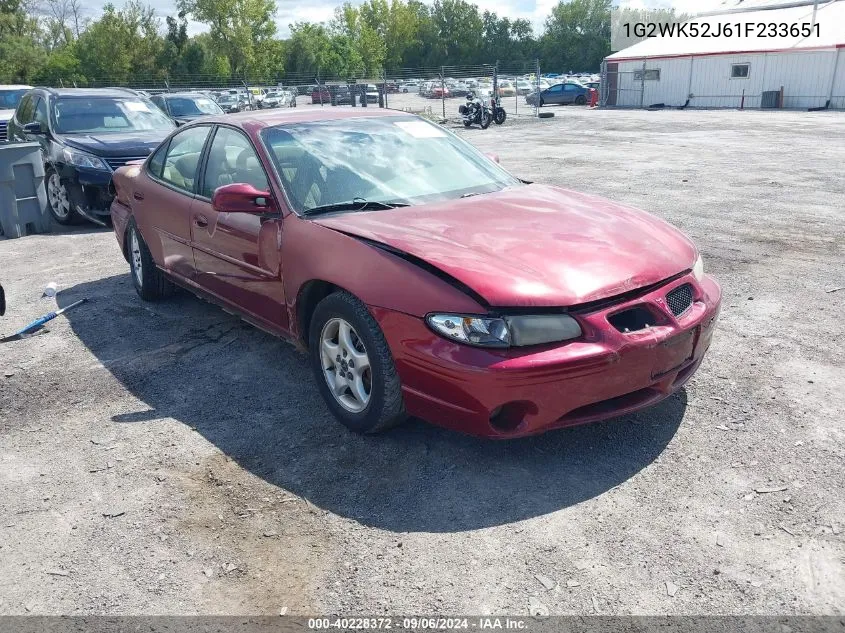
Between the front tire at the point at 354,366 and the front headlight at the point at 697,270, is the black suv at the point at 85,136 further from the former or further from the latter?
the front headlight at the point at 697,270

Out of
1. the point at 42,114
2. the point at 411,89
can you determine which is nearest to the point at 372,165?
the point at 42,114

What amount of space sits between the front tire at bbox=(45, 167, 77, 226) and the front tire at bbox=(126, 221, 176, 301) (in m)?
4.08

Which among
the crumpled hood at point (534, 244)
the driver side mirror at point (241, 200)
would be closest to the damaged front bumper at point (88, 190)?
the driver side mirror at point (241, 200)

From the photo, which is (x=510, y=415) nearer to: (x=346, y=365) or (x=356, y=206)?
(x=346, y=365)

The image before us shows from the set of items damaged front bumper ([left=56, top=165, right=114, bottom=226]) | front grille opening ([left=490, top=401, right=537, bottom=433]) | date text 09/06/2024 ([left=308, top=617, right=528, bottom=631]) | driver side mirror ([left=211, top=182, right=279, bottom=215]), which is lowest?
date text 09/06/2024 ([left=308, top=617, right=528, bottom=631])

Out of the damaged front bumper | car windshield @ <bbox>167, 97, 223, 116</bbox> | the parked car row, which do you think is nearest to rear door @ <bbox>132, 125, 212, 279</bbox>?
the damaged front bumper

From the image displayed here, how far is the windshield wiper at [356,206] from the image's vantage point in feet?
12.9

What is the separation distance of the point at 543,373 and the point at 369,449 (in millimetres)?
1045

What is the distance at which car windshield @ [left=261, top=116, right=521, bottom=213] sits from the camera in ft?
13.4

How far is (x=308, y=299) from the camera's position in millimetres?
3877

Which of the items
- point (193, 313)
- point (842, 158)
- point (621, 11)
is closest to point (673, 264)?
point (193, 313)

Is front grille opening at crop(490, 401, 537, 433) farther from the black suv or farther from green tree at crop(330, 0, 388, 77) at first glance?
green tree at crop(330, 0, 388, 77)

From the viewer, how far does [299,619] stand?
2486 millimetres

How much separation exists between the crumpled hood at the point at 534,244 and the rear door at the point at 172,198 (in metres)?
1.59
